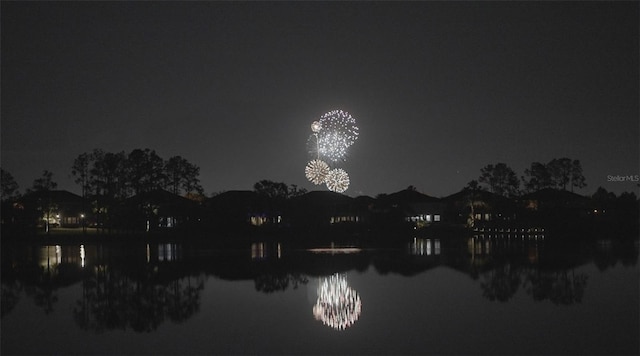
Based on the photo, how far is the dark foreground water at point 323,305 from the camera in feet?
37.3

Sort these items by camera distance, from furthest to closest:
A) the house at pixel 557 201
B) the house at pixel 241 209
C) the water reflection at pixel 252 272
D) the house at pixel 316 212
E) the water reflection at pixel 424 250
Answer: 1. the house at pixel 557 201
2. the house at pixel 316 212
3. the house at pixel 241 209
4. the water reflection at pixel 424 250
5. the water reflection at pixel 252 272

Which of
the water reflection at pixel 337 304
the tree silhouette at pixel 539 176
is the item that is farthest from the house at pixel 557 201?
the water reflection at pixel 337 304

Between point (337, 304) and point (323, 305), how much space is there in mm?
438

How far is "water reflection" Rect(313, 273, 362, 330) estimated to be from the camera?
13.3 metres

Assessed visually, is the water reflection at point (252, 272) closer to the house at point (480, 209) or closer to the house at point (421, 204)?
the house at point (480, 209)

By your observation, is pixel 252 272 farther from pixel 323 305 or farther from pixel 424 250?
pixel 424 250

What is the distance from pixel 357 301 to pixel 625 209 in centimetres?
4112

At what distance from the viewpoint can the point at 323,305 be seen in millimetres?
15000

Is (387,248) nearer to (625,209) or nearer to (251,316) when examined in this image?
(251,316)

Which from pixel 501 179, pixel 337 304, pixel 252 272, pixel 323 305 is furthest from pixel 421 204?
pixel 323 305

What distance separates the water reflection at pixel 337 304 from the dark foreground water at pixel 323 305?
0.03 metres

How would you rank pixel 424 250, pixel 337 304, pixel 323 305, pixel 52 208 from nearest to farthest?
pixel 323 305 < pixel 337 304 < pixel 424 250 < pixel 52 208

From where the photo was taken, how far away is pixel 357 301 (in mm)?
15523

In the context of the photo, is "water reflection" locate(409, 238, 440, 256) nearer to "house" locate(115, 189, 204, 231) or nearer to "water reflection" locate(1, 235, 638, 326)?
"water reflection" locate(1, 235, 638, 326)
